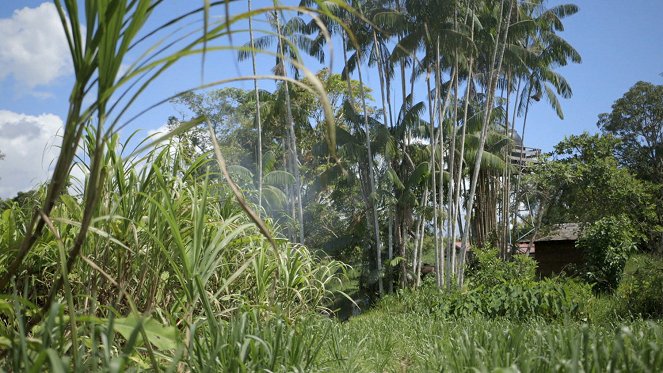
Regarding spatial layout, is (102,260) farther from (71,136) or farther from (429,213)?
(429,213)

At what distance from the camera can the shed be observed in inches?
946

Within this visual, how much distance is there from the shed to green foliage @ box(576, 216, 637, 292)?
815 cm

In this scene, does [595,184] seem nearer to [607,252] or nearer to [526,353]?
[607,252]

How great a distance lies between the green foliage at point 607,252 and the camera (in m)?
14.5

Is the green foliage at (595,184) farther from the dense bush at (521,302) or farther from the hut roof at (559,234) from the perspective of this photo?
the dense bush at (521,302)

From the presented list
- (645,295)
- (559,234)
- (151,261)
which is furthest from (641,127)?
(151,261)

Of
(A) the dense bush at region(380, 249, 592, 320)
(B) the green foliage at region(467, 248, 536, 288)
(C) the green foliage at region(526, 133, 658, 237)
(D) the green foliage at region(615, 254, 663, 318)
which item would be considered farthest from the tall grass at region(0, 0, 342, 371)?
(C) the green foliage at region(526, 133, 658, 237)

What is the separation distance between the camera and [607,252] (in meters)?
14.6

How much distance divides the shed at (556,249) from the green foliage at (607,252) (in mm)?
8148

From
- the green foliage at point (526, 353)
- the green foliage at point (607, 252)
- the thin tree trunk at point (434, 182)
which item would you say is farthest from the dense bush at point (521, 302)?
the thin tree trunk at point (434, 182)

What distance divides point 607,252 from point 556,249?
34.7 ft

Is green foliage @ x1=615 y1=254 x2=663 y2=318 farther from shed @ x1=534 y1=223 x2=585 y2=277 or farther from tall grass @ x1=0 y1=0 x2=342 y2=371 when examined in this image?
shed @ x1=534 y1=223 x2=585 y2=277

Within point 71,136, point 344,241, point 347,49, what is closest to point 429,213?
point 344,241

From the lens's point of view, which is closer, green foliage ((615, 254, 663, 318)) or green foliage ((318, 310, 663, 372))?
green foliage ((318, 310, 663, 372))
